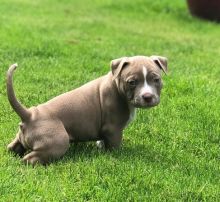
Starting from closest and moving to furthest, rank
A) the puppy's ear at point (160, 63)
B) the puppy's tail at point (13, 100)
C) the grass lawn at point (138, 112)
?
the grass lawn at point (138, 112) < the puppy's tail at point (13, 100) < the puppy's ear at point (160, 63)

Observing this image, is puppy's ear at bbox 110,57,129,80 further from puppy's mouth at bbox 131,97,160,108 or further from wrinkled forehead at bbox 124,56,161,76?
puppy's mouth at bbox 131,97,160,108

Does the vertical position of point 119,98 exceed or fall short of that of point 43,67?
it exceeds it

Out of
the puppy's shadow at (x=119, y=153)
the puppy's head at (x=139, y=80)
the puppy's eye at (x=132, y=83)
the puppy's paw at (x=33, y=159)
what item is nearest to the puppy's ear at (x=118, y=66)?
the puppy's head at (x=139, y=80)

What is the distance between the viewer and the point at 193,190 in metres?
4.84

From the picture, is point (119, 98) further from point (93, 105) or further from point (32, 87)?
point (32, 87)

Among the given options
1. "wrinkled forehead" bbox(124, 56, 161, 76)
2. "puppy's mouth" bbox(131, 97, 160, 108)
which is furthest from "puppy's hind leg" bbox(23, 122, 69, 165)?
"wrinkled forehead" bbox(124, 56, 161, 76)

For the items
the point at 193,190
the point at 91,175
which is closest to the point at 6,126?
the point at 91,175

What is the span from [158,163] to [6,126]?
173 cm

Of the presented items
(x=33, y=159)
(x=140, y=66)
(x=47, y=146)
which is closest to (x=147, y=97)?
(x=140, y=66)

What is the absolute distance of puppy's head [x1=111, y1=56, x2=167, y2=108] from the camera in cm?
520

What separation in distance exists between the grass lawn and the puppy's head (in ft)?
1.98

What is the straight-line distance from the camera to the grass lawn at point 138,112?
4809 mm

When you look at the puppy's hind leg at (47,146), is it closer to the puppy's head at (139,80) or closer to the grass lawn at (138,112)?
the grass lawn at (138,112)

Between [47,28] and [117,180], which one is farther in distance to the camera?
[47,28]
